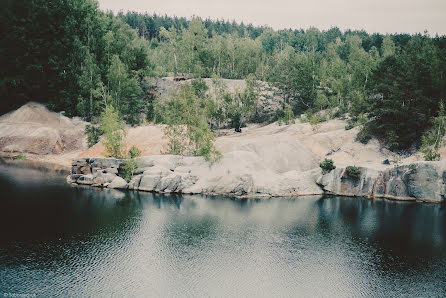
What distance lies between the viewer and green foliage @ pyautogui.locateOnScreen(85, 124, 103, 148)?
84.2m

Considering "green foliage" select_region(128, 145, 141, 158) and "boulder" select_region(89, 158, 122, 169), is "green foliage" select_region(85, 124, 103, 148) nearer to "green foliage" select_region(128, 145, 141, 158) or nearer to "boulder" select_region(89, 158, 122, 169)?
"boulder" select_region(89, 158, 122, 169)

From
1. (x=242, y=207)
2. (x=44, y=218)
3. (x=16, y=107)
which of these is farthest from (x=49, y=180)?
(x=16, y=107)

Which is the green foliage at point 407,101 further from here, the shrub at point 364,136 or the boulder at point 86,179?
the boulder at point 86,179

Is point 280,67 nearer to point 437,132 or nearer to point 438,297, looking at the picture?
point 437,132

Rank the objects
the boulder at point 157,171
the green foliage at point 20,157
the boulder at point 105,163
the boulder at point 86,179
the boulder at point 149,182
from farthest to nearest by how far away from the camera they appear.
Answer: the green foliage at point 20,157 < the boulder at point 86,179 < the boulder at point 105,163 < the boulder at point 157,171 < the boulder at point 149,182

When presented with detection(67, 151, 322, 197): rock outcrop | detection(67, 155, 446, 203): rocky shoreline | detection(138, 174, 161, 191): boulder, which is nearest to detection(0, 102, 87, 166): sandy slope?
detection(67, 151, 322, 197): rock outcrop

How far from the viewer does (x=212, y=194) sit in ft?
190

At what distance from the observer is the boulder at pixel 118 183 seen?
59.9 metres

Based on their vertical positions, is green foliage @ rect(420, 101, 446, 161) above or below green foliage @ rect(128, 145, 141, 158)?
above

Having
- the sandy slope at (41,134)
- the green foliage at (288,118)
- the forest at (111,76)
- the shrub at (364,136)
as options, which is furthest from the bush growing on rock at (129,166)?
the green foliage at (288,118)

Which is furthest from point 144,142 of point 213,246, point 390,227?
point 390,227

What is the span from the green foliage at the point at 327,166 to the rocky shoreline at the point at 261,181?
0.64 m

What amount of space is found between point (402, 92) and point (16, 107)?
86411mm

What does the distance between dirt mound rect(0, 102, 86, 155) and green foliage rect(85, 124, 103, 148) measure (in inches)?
126
